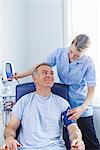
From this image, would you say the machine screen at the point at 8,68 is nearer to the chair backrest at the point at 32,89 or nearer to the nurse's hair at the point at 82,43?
the chair backrest at the point at 32,89

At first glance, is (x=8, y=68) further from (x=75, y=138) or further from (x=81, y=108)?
(x=75, y=138)

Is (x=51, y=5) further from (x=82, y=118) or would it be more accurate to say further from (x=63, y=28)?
(x=82, y=118)

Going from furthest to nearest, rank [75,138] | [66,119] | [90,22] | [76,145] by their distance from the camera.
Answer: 1. [90,22]
2. [66,119]
3. [75,138]
4. [76,145]

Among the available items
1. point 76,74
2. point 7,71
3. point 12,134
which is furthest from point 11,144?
point 76,74

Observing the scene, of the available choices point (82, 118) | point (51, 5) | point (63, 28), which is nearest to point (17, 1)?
point (51, 5)

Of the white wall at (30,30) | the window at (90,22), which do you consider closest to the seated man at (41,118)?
the white wall at (30,30)

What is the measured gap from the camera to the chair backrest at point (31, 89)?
2238mm

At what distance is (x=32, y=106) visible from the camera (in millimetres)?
2162

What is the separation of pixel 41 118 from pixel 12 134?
10.4 inches

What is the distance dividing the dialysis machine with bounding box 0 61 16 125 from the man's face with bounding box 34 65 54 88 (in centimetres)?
40

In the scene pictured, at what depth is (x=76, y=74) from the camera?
252cm

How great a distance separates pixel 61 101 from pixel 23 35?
4.40 ft

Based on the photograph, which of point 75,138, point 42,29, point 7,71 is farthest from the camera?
point 42,29

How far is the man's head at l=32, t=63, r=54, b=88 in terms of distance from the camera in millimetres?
2156
